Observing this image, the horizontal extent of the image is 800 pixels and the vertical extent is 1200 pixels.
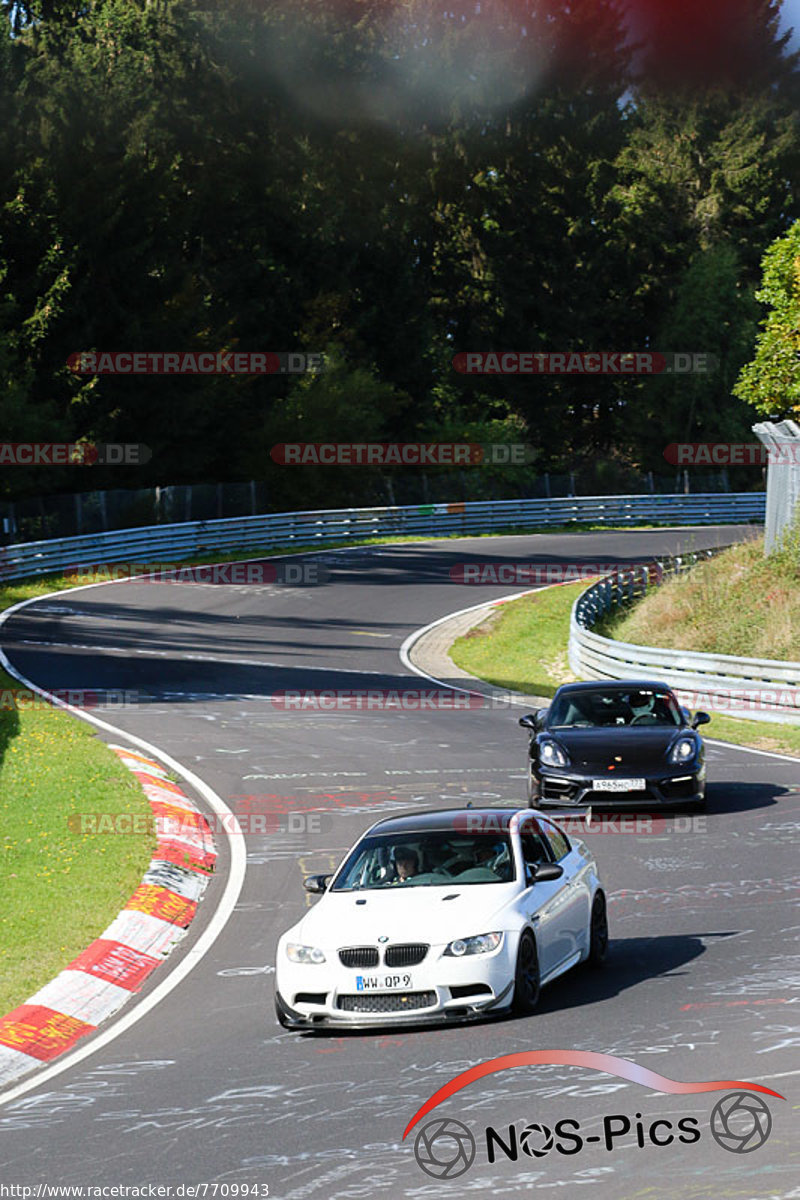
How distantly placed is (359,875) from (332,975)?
1366 millimetres

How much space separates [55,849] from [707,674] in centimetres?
1465

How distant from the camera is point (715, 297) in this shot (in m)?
84.8

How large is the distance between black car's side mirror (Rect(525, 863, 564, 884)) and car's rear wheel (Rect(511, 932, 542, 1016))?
62cm

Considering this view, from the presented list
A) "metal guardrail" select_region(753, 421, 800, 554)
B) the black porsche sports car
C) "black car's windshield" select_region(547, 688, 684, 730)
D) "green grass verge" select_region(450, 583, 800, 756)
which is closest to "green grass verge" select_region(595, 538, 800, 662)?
"metal guardrail" select_region(753, 421, 800, 554)

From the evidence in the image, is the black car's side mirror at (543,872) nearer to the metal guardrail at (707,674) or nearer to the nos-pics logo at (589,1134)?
the nos-pics logo at (589,1134)

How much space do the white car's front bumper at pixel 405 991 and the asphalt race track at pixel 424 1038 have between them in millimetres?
152

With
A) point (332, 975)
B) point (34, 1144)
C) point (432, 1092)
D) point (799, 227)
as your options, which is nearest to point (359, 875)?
point (332, 975)

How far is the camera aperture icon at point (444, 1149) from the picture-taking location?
7152 mm

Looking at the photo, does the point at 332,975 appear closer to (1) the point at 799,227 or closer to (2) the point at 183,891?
(2) the point at 183,891

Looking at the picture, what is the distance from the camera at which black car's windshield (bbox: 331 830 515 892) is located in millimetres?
11016

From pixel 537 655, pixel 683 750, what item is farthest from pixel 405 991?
pixel 537 655

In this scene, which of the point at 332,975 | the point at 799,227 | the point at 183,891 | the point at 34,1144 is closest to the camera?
the point at 34,1144

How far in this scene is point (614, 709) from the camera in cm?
1945

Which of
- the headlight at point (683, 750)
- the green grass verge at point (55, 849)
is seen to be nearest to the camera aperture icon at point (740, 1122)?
the green grass verge at point (55, 849)
